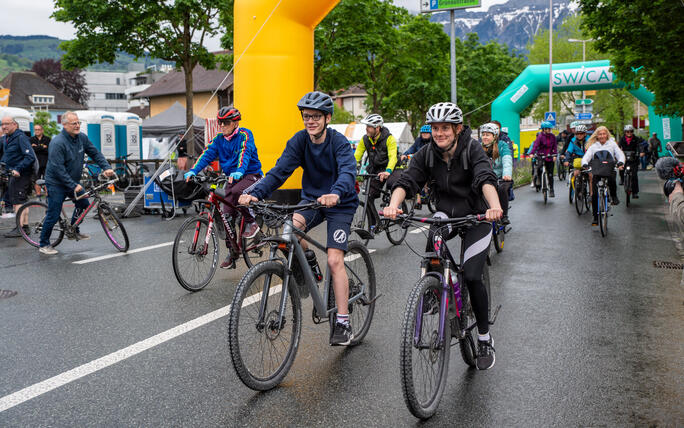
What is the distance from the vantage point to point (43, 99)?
8931cm

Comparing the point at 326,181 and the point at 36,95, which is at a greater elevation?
the point at 36,95

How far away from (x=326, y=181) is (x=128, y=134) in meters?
24.2

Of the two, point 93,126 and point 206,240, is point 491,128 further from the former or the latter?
point 93,126

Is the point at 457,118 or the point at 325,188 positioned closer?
the point at 457,118

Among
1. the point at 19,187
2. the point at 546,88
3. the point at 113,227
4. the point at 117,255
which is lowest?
the point at 117,255

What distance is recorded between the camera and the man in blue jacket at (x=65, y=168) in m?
9.55

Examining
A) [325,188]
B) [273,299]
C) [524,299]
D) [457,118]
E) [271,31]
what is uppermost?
[271,31]

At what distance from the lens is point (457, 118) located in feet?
14.8

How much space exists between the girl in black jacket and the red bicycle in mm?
2844

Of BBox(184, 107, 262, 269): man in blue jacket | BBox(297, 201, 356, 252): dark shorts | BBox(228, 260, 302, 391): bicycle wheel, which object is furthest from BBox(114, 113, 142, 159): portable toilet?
BBox(228, 260, 302, 391): bicycle wheel

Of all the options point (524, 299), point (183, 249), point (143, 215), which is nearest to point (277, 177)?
point (183, 249)

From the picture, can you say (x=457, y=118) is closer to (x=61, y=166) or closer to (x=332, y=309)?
(x=332, y=309)

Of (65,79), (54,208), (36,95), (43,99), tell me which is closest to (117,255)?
(54,208)

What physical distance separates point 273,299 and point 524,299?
139 inches
